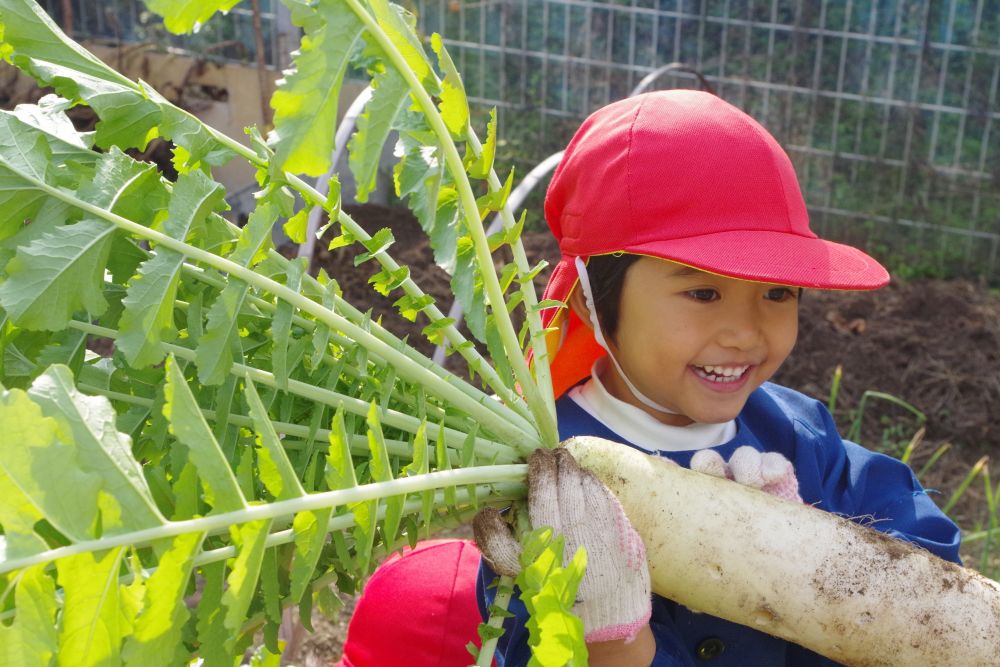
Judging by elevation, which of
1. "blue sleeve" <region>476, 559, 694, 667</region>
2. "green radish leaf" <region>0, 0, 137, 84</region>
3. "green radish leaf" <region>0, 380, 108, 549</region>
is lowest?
"blue sleeve" <region>476, 559, 694, 667</region>

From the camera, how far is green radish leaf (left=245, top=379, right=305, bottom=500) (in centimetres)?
120

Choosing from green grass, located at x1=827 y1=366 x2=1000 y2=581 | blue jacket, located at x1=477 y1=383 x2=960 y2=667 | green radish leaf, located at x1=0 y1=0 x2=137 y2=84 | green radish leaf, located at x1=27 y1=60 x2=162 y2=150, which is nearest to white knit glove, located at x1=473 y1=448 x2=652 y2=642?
blue jacket, located at x1=477 y1=383 x2=960 y2=667

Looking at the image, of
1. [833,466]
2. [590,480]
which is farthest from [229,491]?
[833,466]

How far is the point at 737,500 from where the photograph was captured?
175 centimetres

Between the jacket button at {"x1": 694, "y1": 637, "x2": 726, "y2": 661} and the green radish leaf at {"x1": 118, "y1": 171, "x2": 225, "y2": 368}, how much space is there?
1023 mm

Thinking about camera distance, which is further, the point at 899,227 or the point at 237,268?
the point at 899,227

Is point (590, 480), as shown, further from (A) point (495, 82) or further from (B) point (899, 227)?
(A) point (495, 82)

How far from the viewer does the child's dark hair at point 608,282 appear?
1.81 m

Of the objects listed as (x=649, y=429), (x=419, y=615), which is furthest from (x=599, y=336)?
(x=419, y=615)

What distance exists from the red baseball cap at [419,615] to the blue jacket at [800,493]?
35 centimetres

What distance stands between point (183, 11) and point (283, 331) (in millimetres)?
435

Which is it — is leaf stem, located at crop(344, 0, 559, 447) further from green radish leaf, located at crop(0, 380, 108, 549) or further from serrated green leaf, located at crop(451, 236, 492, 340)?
green radish leaf, located at crop(0, 380, 108, 549)

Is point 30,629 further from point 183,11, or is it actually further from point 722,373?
point 722,373

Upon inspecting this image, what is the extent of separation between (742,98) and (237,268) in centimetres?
503
